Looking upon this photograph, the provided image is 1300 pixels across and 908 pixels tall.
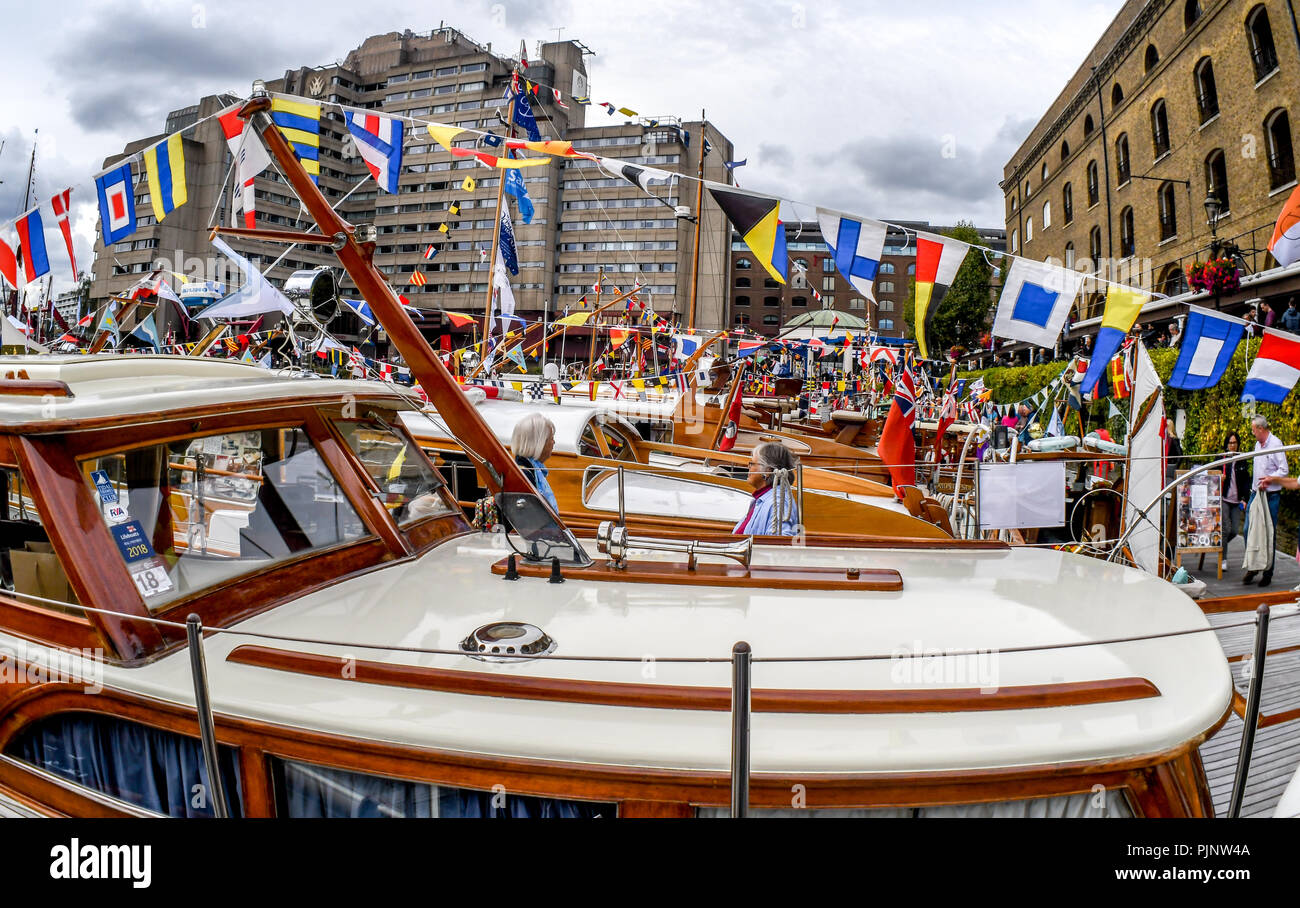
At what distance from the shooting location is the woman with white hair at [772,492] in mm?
3938

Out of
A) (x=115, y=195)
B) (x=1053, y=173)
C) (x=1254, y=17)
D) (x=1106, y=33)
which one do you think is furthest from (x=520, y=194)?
(x=1053, y=173)

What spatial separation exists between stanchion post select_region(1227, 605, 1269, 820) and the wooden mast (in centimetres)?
249

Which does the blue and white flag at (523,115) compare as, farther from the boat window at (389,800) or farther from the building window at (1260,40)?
the building window at (1260,40)

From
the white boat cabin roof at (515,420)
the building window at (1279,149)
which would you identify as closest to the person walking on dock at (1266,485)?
the white boat cabin roof at (515,420)

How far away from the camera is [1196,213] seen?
20.3 metres

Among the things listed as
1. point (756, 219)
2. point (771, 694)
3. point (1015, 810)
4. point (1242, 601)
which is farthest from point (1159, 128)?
point (771, 694)

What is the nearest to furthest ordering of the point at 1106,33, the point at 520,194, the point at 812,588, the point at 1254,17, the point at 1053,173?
the point at 812,588
the point at 520,194
the point at 1254,17
the point at 1106,33
the point at 1053,173

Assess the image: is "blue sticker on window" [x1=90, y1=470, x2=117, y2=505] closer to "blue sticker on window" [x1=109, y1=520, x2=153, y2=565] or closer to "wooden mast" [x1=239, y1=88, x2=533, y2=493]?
"blue sticker on window" [x1=109, y1=520, x2=153, y2=565]

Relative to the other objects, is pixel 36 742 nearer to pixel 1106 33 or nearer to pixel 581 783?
pixel 581 783

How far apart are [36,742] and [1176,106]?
2839cm

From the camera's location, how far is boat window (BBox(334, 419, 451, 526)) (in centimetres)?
357

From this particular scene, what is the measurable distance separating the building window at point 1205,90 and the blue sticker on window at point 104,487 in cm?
2613

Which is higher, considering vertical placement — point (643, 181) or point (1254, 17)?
point (1254, 17)
